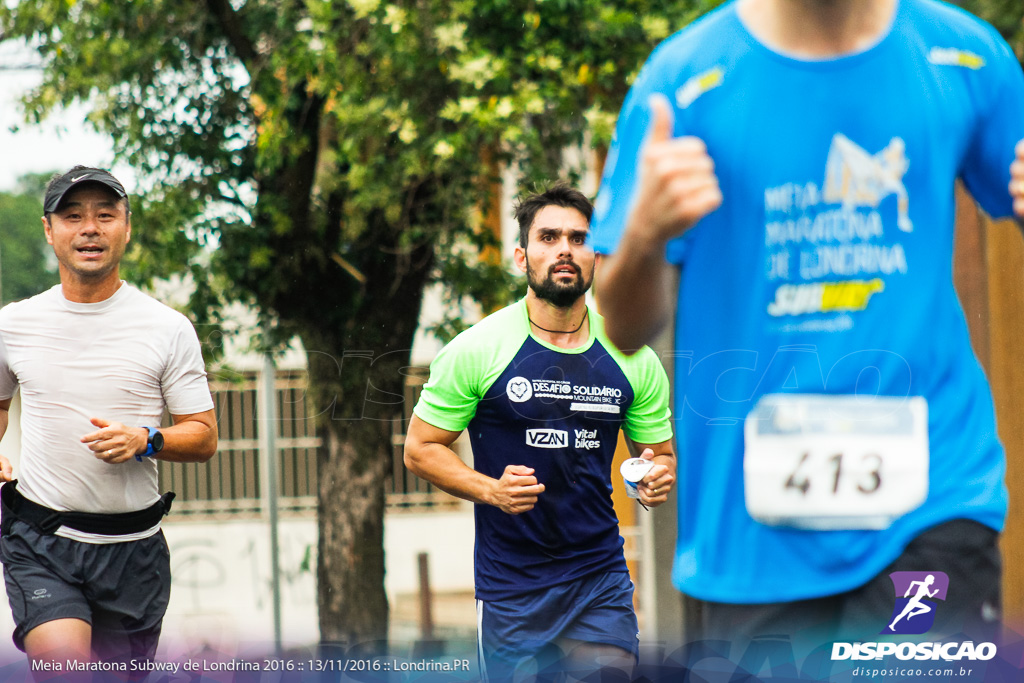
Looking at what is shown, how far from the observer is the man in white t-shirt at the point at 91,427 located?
3.58 meters

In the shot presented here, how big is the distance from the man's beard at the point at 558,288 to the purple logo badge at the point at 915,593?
1.90m

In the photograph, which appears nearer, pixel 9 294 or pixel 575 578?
pixel 575 578

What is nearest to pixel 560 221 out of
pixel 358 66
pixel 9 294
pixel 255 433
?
pixel 358 66

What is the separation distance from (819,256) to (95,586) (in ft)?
8.39

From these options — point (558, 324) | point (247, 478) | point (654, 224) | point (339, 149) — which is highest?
point (339, 149)

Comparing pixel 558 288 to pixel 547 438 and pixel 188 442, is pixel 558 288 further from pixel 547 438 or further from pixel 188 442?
pixel 188 442

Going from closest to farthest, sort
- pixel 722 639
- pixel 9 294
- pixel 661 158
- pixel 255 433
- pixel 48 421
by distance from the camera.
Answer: pixel 661 158 < pixel 722 639 < pixel 48 421 < pixel 9 294 < pixel 255 433

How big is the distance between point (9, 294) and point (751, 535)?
4.37m

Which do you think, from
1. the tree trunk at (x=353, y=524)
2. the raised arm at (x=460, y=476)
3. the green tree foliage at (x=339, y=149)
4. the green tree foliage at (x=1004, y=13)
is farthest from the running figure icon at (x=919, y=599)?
the tree trunk at (x=353, y=524)

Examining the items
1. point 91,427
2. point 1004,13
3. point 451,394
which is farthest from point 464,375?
point 1004,13

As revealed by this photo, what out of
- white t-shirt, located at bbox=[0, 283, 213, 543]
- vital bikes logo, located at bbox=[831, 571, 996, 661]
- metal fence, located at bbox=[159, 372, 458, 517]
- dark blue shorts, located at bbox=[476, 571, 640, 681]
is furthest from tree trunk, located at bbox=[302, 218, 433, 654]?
vital bikes logo, located at bbox=[831, 571, 996, 661]

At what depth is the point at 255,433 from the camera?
10859 mm

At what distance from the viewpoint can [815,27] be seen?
1948 millimetres

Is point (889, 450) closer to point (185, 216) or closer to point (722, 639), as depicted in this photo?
point (722, 639)
